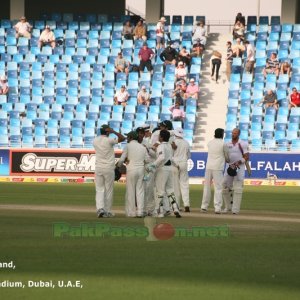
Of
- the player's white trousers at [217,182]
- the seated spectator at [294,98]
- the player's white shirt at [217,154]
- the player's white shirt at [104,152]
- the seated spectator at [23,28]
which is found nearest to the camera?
the player's white shirt at [104,152]

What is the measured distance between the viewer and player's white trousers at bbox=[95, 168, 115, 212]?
2419 centimetres

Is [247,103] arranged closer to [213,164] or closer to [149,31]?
[149,31]

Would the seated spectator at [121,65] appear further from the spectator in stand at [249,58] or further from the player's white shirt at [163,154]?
the player's white shirt at [163,154]

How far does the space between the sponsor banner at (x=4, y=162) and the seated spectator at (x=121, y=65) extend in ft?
24.5

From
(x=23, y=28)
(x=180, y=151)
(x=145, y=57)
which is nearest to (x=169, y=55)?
(x=145, y=57)

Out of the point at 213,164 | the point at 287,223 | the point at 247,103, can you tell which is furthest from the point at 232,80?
the point at 287,223

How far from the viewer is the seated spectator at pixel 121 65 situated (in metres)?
50.9

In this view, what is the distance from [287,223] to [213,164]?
3.84 m

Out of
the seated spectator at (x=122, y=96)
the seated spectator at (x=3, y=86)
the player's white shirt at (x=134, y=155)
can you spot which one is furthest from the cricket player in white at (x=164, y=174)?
the seated spectator at (x=3, y=86)

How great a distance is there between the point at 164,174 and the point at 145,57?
25.7 m

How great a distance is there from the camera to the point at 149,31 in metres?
52.5

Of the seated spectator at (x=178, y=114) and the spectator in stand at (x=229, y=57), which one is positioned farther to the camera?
the spectator in stand at (x=229, y=57)

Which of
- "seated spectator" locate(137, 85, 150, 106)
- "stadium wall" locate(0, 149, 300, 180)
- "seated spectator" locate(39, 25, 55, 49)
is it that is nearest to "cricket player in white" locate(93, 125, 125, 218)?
"stadium wall" locate(0, 149, 300, 180)

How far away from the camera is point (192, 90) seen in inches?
1934
